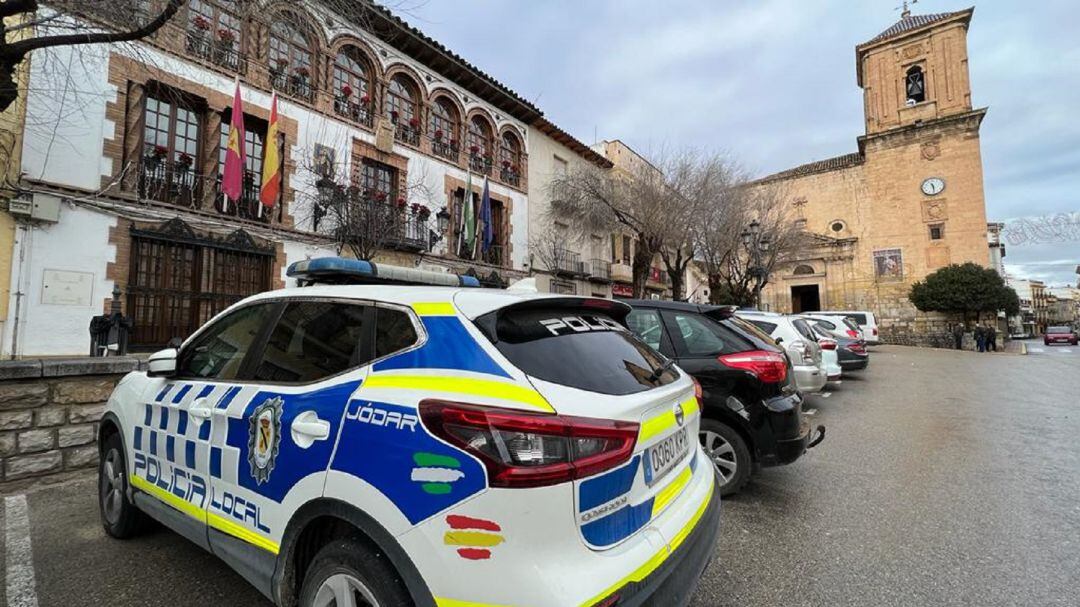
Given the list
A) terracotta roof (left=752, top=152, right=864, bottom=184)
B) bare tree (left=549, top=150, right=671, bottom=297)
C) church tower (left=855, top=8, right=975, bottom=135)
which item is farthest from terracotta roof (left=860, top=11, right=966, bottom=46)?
bare tree (left=549, top=150, right=671, bottom=297)

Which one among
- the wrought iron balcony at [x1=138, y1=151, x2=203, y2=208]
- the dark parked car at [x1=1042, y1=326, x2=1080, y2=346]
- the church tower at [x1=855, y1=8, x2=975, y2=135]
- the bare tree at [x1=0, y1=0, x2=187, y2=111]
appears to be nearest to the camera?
the bare tree at [x1=0, y1=0, x2=187, y2=111]

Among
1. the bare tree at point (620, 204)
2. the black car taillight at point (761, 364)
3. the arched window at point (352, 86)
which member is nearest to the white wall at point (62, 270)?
the arched window at point (352, 86)

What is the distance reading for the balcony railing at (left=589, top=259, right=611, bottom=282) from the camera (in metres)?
23.5

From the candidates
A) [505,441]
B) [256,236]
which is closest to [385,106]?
[256,236]

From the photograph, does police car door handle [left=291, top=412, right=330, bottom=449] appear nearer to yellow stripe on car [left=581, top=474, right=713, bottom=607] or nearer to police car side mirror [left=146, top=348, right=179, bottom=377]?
yellow stripe on car [left=581, top=474, right=713, bottom=607]

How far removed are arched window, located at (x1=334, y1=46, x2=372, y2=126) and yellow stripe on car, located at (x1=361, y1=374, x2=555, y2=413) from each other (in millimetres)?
14602

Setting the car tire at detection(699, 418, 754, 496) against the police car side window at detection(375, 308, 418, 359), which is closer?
the police car side window at detection(375, 308, 418, 359)

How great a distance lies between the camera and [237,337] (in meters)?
2.61

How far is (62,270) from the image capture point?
8914 millimetres

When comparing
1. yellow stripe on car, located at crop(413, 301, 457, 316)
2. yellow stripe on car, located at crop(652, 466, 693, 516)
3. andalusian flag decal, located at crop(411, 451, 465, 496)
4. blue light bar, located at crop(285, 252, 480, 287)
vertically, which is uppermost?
blue light bar, located at crop(285, 252, 480, 287)

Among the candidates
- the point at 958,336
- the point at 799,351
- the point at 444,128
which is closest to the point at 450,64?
the point at 444,128

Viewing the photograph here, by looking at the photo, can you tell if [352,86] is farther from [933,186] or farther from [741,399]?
[933,186]

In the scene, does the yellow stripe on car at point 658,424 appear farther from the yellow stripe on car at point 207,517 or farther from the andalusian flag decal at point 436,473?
the yellow stripe on car at point 207,517

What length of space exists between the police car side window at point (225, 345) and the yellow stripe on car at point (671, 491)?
6.99 ft
